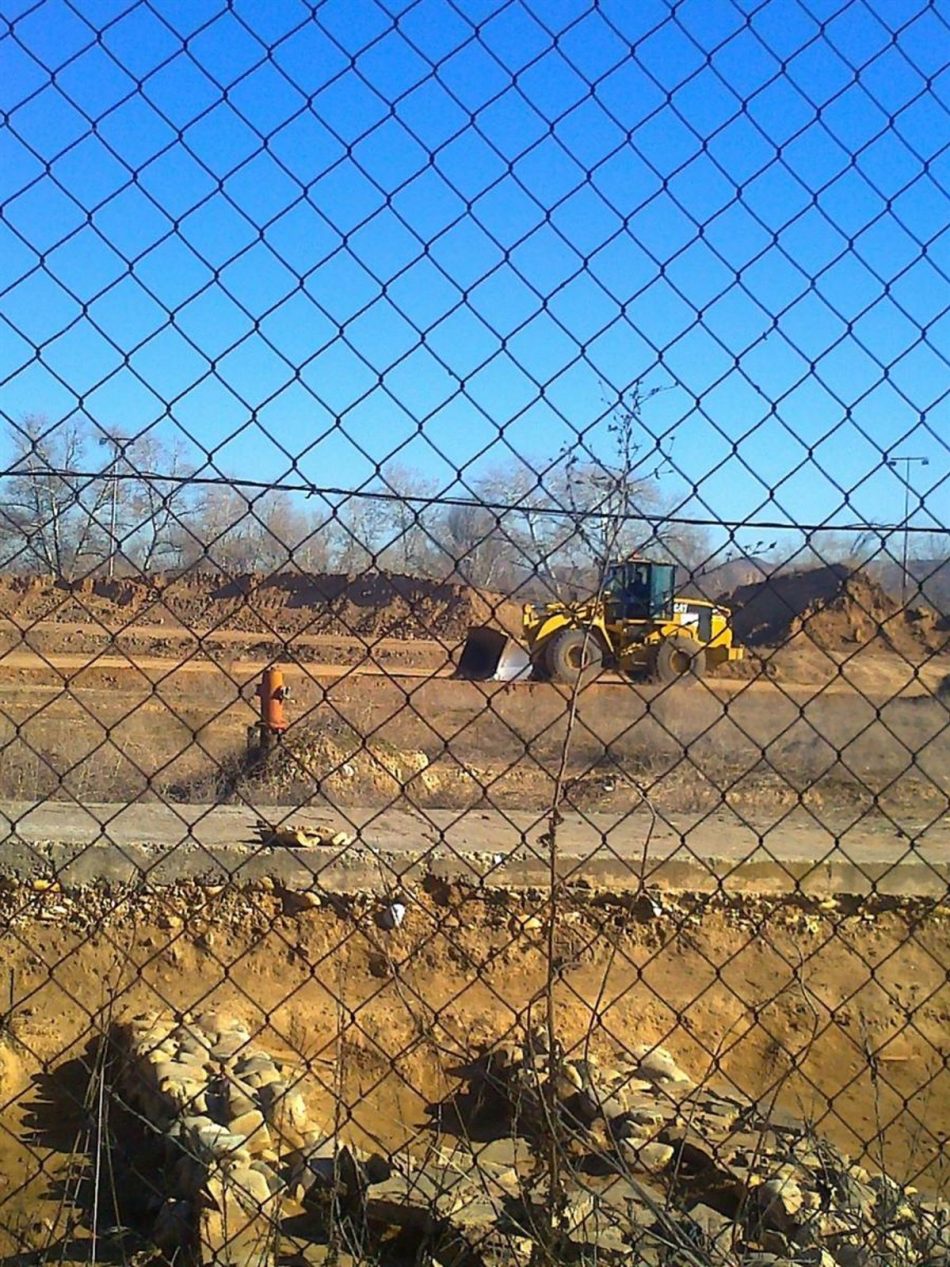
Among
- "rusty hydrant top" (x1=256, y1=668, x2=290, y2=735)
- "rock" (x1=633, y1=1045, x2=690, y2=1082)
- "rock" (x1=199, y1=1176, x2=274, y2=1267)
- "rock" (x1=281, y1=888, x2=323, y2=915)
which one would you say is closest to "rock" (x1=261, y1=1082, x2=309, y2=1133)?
"rock" (x1=199, y1=1176, x2=274, y2=1267)

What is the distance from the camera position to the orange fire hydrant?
34.0ft

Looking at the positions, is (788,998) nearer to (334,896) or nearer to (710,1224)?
(334,896)

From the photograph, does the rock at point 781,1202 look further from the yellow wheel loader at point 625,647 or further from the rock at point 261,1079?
the yellow wheel loader at point 625,647

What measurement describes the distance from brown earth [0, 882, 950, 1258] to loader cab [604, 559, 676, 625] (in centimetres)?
144

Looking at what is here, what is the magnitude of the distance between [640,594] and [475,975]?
11.7 feet

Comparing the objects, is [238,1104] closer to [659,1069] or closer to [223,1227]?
[223,1227]

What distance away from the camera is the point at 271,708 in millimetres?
10695

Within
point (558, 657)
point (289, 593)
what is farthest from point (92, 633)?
point (558, 657)

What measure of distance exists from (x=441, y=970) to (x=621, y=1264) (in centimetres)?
349

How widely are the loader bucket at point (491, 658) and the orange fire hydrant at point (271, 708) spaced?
6731 mm

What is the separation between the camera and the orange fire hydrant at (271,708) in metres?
10.4

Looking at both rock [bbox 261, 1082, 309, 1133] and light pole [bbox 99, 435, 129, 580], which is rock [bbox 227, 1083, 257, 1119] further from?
light pole [bbox 99, 435, 129, 580]

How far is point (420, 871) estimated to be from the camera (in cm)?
614

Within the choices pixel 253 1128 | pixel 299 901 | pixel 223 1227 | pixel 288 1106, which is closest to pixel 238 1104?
pixel 253 1128
